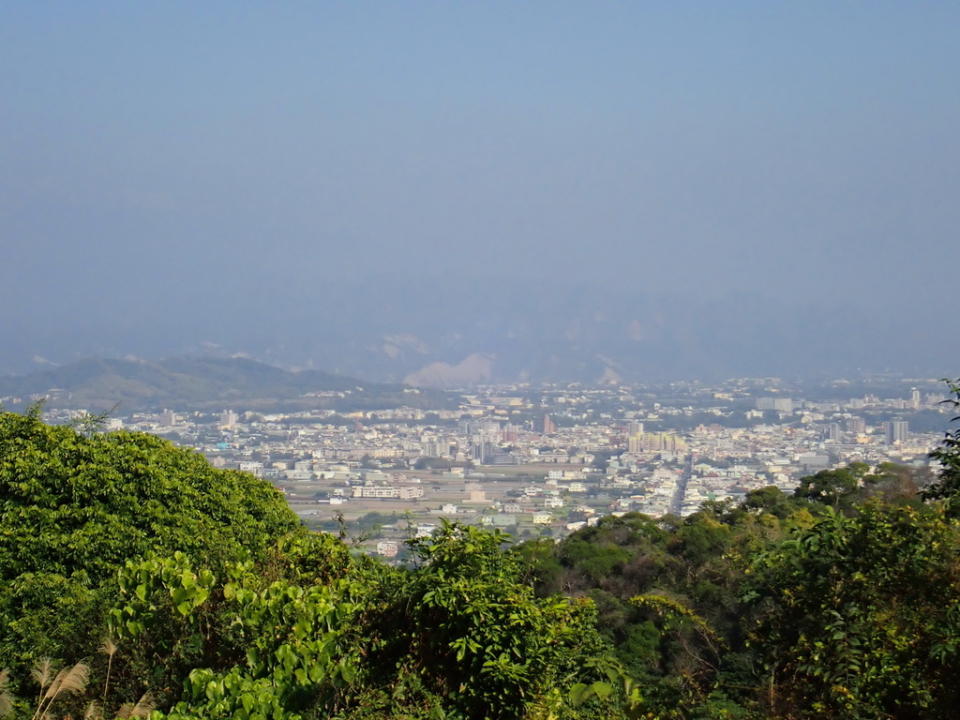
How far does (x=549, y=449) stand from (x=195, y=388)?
2659 cm

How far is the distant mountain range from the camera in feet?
193

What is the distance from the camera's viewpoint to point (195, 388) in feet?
214

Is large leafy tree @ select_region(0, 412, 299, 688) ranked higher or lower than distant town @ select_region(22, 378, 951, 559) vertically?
higher

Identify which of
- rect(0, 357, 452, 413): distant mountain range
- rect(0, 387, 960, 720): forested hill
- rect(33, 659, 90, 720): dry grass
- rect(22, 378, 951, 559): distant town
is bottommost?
rect(22, 378, 951, 559): distant town

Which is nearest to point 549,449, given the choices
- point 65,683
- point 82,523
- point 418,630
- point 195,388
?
point 195,388

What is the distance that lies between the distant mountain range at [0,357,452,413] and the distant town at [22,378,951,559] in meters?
2.13

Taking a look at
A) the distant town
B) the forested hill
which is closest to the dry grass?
the forested hill

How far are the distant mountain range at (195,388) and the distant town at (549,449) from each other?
2.13 metres

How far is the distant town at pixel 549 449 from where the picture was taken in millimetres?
32281

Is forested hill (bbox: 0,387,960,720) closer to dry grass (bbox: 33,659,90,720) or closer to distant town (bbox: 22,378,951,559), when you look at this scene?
dry grass (bbox: 33,659,90,720)

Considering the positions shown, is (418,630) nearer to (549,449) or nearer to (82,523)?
(82,523)

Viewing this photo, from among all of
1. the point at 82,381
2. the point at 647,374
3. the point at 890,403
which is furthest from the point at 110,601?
the point at 647,374

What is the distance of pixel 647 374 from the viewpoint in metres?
111

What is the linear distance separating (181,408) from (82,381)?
7829mm
